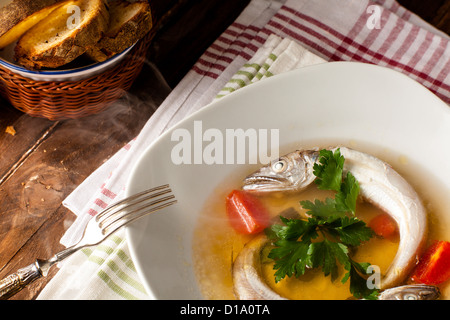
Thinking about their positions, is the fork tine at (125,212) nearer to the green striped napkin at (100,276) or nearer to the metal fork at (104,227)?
the metal fork at (104,227)

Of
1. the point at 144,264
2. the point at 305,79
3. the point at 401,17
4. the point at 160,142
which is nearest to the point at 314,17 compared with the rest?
the point at 401,17

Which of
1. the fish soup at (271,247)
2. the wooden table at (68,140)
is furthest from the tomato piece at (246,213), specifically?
the wooden table at (68,140)

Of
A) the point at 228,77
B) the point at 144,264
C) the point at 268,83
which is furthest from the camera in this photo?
the point at 228,77

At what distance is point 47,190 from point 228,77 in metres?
0.61

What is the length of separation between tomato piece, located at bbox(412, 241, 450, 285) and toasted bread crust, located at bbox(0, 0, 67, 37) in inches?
43.4

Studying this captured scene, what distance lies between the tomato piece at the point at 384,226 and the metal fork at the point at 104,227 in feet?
1.66

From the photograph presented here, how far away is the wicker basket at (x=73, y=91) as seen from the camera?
1463mm

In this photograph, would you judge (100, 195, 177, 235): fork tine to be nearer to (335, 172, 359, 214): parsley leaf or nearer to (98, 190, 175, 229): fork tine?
(98, 190, 175, 229): fork tine

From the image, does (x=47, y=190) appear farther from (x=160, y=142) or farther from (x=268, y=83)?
(x=268, y=83)

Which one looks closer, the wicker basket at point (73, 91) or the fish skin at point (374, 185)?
the fish skin at point (374, 185)

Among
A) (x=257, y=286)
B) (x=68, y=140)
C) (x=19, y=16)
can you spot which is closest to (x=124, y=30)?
(x=19, y=16)

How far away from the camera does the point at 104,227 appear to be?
51.6 inches

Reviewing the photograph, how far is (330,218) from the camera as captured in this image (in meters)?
1.32

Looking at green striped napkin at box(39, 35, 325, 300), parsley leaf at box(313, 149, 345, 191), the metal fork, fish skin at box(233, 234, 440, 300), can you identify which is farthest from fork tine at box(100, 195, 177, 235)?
parsley leaf at box(313, 149, 345, 191)
